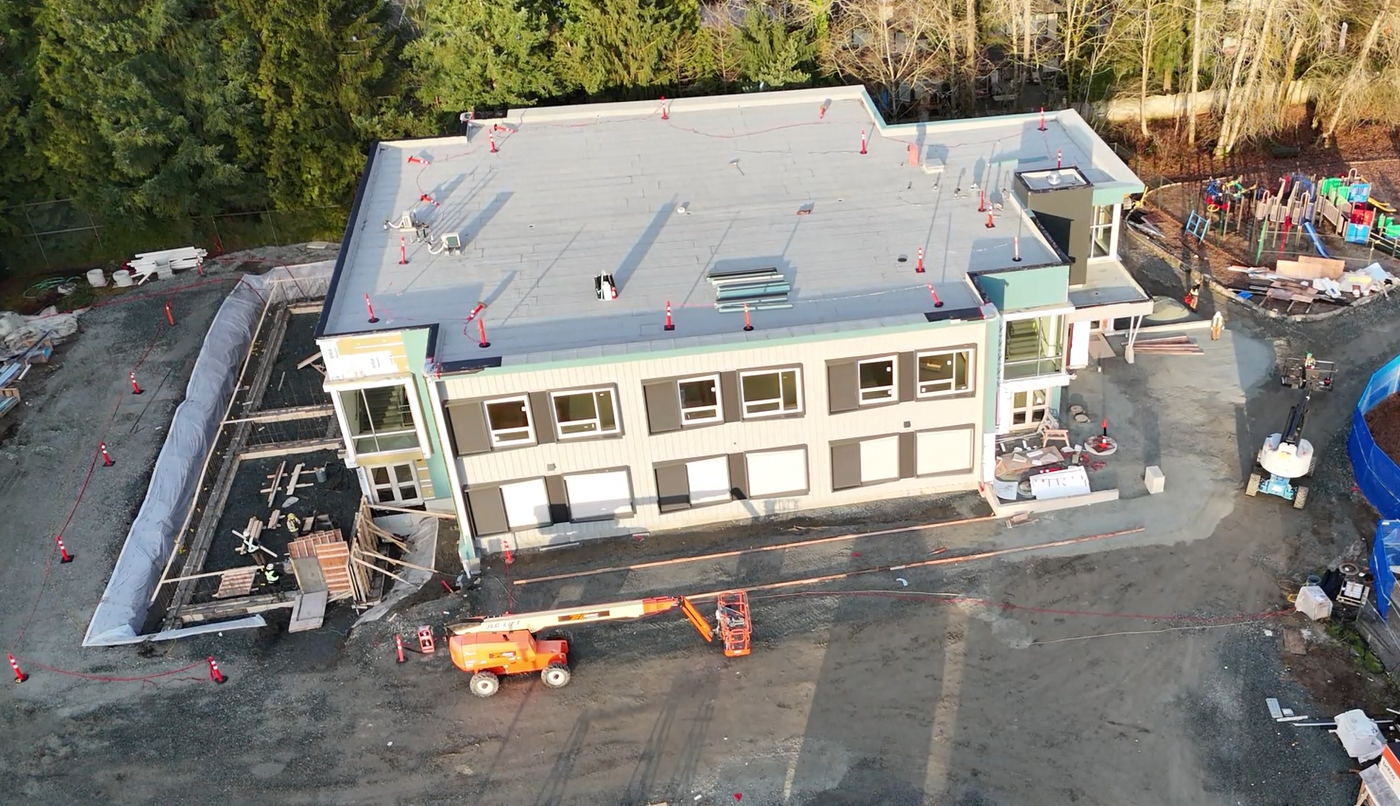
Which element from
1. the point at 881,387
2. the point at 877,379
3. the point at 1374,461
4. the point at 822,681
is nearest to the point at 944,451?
the point at 881,387

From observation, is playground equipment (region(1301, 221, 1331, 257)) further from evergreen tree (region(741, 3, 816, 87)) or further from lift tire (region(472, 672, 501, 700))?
lift tire (region(472, 672, 501, 700))

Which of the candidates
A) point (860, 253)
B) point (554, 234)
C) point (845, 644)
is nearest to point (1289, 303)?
point (860, 253)

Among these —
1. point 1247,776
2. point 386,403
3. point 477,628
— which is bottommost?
point 1247,776

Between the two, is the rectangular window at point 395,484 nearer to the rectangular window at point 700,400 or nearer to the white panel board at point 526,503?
the white panel board at point 526,503

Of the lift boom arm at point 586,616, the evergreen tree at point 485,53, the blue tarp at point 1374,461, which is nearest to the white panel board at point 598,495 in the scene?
the lift boom arm at point 586,616

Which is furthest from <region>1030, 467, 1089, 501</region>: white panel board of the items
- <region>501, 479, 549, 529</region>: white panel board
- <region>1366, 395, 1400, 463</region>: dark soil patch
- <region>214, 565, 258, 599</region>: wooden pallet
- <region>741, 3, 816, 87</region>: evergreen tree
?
<region>741, 3, 816, 87</region>: evergreen tree

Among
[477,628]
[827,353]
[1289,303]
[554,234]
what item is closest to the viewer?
[477,628]

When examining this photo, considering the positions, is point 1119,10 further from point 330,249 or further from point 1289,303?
point 330,249
